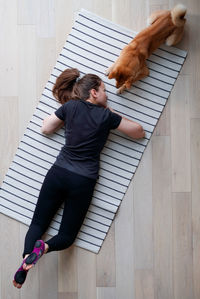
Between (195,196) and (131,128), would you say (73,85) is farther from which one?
(195,196)

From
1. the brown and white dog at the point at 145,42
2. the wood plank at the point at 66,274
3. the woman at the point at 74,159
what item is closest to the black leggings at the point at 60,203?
the woman at the point at 74,159

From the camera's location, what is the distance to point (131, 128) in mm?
1782

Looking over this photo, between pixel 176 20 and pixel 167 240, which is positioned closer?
pixel 176 20

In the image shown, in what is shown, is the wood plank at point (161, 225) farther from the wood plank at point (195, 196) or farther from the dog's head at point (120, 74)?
the dog's head at point (120, 74)

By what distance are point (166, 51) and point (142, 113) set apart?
0.97 ft

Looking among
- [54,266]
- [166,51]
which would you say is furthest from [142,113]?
[54,266]

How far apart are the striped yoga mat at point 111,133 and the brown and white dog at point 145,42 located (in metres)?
0.10

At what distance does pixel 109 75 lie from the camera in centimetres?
169

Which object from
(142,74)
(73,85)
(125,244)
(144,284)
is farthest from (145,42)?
(144,284)

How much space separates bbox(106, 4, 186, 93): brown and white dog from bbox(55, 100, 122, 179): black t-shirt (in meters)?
0.16

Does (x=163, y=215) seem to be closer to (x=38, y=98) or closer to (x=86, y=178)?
(x=86, y=178)

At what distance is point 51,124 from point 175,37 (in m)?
0.66

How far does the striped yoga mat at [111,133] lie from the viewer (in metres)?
1.84

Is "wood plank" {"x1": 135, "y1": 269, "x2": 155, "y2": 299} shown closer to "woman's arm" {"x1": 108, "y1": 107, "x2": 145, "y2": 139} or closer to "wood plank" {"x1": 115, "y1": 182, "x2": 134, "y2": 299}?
"wood plank" {"x1": 115, "y1": 182, "x2": 134, "y2": 299}
